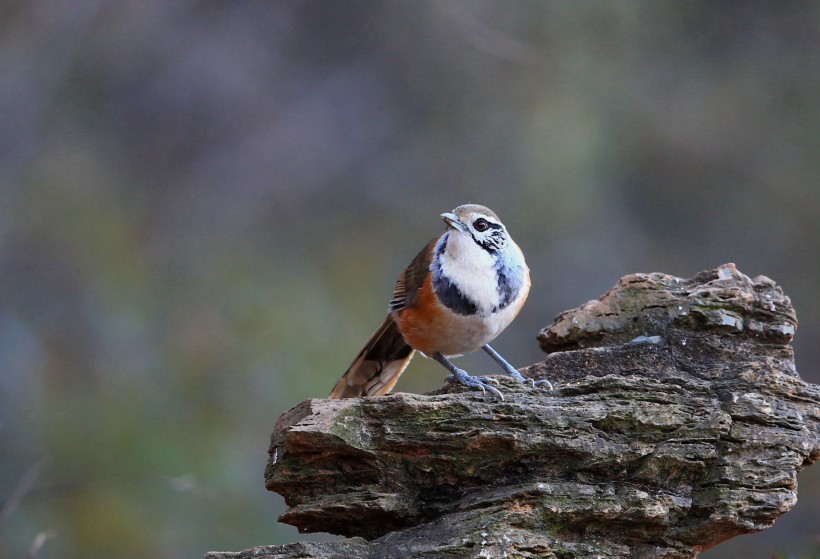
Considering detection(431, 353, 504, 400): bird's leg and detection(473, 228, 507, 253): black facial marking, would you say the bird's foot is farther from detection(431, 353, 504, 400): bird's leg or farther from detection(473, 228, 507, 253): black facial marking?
detection(473, 228, 507, 253): black facial marking

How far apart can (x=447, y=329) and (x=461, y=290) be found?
205mm

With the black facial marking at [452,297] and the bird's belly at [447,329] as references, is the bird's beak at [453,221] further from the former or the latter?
the bird's belly at [447,329]

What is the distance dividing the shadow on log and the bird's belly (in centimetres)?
63

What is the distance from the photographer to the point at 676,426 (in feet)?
14.8

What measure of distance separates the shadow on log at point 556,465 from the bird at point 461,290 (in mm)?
641

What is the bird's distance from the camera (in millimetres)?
5223

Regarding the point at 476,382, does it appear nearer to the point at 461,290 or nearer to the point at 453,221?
the point at 461,290

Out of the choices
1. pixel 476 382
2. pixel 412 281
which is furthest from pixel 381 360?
pixel 476 382

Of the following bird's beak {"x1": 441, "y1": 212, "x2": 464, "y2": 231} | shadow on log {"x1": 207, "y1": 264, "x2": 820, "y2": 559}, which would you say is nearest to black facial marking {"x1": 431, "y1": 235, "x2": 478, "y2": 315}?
bird's beak {"x1": 441, "y1": 212, "x2": 464, "y2": 231}

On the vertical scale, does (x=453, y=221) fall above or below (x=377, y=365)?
above

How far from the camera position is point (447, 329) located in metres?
5.28

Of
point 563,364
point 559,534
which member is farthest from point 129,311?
point 559,534

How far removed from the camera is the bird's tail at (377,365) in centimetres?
569

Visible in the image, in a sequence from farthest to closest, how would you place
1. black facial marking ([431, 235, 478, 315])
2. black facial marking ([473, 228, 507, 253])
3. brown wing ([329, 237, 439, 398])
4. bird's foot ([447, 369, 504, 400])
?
brown wing ([329, 237, 439, 398]) → black facial marking ([473, 228, 507, 253]) → black facial marking ([431, 235, 478, 315]) → bird's foot ([447, 369, 504, 400])
